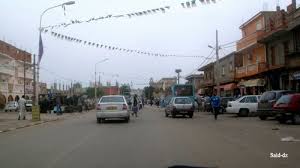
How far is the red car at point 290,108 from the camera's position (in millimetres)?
24359

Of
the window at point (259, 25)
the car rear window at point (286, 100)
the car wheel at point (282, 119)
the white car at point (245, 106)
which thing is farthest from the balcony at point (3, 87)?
the car rear window at point (286, 100)

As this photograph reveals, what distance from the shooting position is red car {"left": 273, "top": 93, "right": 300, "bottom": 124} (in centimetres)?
2436

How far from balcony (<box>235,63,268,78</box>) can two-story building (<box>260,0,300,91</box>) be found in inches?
38.8

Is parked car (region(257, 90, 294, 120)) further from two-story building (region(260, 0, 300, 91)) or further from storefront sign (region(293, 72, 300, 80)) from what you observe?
two-story building (region(260, 0, 300, 91))

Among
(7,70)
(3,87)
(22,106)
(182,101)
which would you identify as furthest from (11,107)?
(182,101)

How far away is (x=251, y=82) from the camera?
48.5 meters

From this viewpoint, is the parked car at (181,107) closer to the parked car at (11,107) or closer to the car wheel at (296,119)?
the car wheel at (296,119)

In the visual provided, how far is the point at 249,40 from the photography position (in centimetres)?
5066

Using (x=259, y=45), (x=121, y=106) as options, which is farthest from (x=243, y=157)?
(x=259, y=45)

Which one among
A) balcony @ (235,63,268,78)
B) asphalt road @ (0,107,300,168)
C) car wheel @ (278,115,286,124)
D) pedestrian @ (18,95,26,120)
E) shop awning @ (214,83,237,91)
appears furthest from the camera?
shop awning @ (214,83,237,91)

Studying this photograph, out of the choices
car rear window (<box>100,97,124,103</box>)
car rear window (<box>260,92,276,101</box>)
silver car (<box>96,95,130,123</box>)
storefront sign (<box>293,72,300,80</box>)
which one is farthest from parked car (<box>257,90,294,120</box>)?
storefront sign (<box>293,72,300,80</box>)

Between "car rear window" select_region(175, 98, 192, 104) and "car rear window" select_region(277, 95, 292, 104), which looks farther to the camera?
"car rear window" select_region(175, 98, 192, 104)

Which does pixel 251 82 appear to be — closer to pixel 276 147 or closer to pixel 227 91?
pixel 227 91

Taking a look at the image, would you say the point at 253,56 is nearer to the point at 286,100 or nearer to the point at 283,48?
the point at 283,48
